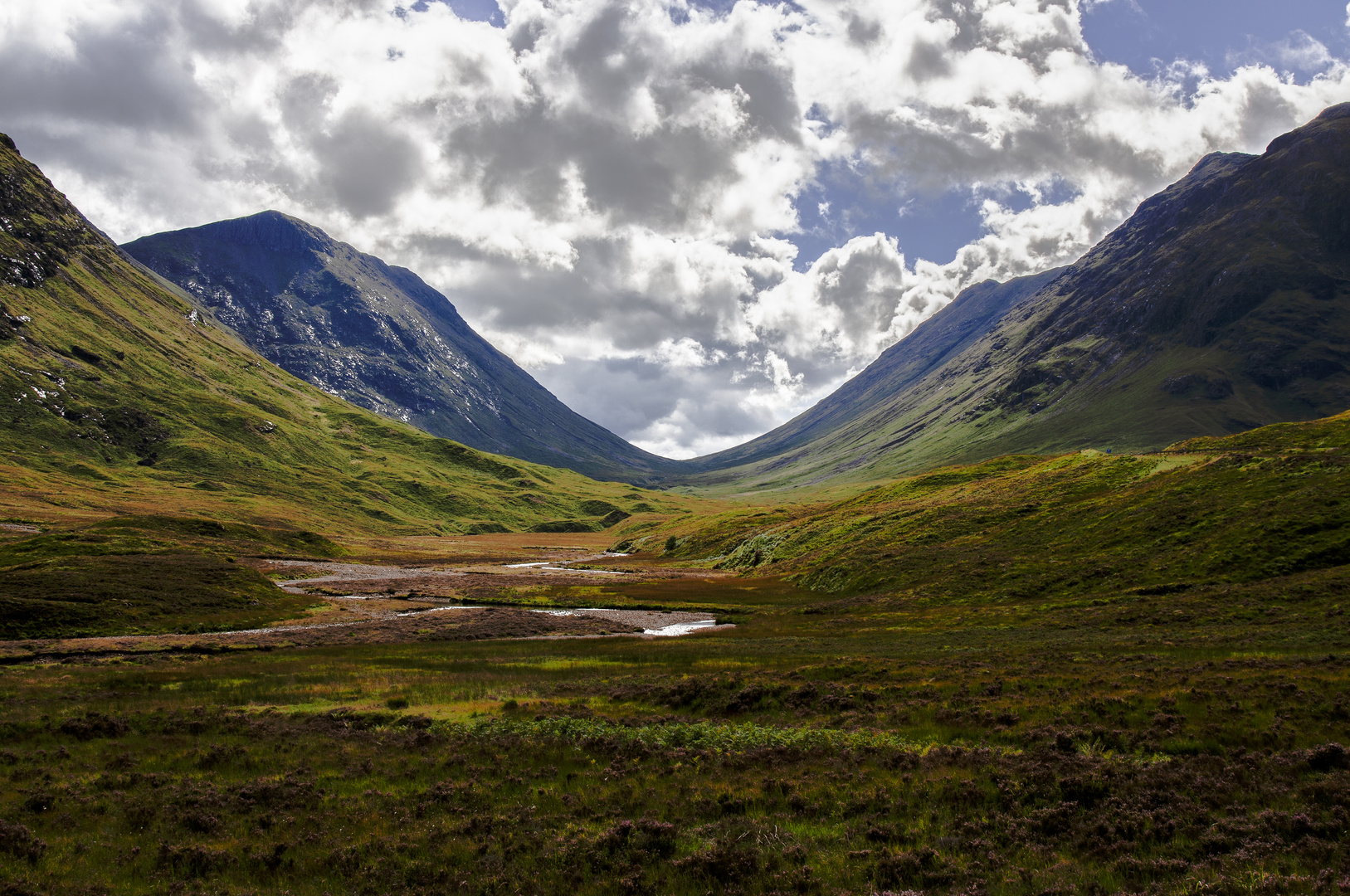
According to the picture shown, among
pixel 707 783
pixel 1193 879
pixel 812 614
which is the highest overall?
pixel 1193 879

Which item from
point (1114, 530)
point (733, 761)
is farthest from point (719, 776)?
point (1114, 530)

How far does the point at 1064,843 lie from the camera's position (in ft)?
47.2

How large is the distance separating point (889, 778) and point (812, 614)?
55264 mm

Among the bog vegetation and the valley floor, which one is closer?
the valley floor

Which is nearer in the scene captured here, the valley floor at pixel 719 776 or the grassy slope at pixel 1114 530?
the valley floor at pixel 719 776

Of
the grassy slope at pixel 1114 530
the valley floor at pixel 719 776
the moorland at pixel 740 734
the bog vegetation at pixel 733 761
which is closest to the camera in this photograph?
the valley floor at pixel 719 776

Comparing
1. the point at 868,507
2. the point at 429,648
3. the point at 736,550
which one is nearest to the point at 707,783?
the point at 429,648

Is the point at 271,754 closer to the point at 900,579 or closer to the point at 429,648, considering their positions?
the point at 429,648

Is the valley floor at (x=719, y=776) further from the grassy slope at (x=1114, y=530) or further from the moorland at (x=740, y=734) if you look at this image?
the grassy slope at (x=1114, y=530)

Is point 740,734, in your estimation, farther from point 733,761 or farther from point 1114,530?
point 1114,530

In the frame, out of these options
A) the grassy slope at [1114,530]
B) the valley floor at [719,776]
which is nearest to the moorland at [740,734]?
the valley floor at [719,776]

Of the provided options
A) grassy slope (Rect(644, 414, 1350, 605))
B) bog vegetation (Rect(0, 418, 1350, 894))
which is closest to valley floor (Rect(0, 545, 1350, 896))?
bog vegetation (Rect(0, 418, 1350, 894))

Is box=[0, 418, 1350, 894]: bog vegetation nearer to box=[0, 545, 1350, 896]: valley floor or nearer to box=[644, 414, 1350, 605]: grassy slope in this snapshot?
box=[0, 545, 1350, 896]: valley floor

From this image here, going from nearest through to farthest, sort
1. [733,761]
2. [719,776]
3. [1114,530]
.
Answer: [719,776] < [733,761] < [1114,530]
